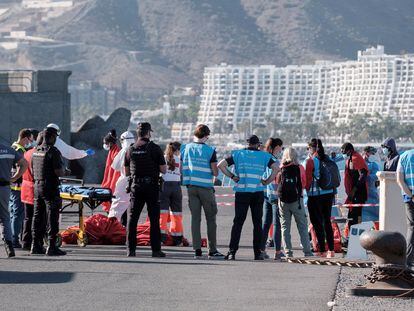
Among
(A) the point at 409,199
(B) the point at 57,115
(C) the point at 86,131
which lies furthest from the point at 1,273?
(C) the point at 86,131

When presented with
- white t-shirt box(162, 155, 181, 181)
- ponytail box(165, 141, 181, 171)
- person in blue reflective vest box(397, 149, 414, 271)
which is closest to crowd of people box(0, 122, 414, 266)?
white t-shirt box(162, 155, 181, 181)

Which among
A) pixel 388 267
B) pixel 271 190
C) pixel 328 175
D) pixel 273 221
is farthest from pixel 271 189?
pixel 388 267

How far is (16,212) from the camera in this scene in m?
18.3

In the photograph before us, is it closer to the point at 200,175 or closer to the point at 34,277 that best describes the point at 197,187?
the point at 200,175

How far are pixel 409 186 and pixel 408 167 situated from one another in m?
0.19

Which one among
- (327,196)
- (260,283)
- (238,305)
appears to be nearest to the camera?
(238,305)

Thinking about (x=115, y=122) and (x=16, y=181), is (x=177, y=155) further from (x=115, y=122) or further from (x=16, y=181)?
Answer: (x=115, y=122)

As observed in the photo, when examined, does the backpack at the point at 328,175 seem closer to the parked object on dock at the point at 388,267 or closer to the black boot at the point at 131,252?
the black boot at the point at 131,252

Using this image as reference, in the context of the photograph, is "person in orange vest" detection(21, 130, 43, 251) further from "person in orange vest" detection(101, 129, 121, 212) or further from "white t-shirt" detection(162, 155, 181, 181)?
"white t-shirt" detection(162, 155, 181, 181)

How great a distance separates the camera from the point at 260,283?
14.3 metres

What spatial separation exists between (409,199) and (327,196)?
3716mm

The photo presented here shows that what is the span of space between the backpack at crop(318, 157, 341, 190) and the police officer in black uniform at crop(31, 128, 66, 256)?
3.30 m

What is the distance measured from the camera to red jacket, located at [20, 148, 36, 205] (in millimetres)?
17734

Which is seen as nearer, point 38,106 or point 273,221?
point 273,221
